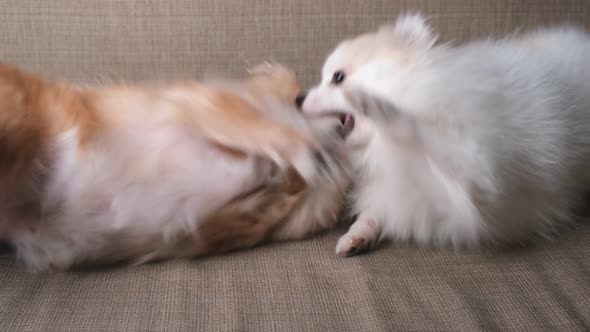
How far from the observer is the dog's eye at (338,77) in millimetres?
1312

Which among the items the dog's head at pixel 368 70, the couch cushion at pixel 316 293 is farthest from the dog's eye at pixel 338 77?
the couch cushion at pixel 316 293

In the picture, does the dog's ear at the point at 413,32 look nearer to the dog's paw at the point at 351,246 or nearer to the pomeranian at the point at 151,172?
the pomeranian at the point at 151,172

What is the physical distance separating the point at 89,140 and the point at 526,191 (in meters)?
0.76

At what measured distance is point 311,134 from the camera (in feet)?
3.73

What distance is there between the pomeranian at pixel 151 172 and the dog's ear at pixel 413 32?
10.6 inches

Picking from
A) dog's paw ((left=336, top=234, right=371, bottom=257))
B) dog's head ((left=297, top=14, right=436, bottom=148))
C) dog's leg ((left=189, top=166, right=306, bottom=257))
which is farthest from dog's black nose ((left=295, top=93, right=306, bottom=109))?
dog's paw ((left=336, top=234, right=371, bottom=257))

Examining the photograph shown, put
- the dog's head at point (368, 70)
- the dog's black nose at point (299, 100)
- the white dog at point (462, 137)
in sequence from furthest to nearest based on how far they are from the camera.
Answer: the dog's black nose at point (299, 100) → the dog's head at point (368, 70) → the white dog at point (462, 137)

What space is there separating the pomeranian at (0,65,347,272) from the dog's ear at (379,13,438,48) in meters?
0.27

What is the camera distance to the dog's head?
117 centimetres

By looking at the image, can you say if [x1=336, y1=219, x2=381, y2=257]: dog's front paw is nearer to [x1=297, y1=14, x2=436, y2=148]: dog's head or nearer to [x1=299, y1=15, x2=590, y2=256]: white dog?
[x1=299, y1=15, x2=590, y2=256]: white dog

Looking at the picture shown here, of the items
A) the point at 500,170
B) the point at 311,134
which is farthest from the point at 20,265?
the point at 500,170

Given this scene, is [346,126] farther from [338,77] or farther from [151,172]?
[151,172]

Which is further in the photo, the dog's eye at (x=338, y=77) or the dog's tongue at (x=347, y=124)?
the dog's eye at (x=338, y=77)

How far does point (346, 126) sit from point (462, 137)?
276mm
